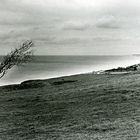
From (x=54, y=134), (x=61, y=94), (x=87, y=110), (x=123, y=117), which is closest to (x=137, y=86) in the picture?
(x=61, y=94)

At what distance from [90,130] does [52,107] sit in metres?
6.94

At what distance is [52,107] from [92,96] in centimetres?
386

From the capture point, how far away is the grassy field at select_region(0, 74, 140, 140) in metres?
13.6

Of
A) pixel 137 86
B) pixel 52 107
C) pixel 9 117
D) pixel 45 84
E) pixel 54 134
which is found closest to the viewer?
A: pixel 54 134

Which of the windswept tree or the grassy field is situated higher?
the windswept tree

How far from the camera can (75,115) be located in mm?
17750

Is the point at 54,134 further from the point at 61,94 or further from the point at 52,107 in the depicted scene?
the point at 61,94

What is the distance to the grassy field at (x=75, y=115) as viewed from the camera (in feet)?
44.8

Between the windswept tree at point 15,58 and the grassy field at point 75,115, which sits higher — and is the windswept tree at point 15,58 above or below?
above

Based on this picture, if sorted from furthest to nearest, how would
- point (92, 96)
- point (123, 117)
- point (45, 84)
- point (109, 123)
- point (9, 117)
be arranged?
point (45, 84)
point (92, 96)
point (9, 117)
point (123, 117)
point (109, 123)

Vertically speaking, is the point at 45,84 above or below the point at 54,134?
above

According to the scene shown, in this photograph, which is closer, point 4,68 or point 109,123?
point 109,123

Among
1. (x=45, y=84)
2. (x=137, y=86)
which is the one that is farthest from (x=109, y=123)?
(x=45, y=84)

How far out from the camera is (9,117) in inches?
739
